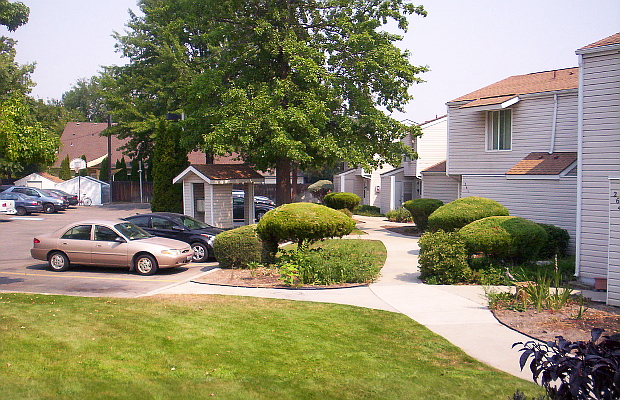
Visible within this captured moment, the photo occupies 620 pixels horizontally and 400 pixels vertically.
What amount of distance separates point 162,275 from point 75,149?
47.8 metres

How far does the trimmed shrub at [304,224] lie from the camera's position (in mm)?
14055

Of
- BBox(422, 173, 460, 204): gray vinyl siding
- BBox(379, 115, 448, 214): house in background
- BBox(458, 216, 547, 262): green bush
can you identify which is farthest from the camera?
BBox(379, 115, 448, 214): house in background

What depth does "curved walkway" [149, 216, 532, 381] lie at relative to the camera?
7.91 m

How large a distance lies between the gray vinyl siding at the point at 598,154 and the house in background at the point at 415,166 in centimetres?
1743

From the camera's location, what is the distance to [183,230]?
17234 mm

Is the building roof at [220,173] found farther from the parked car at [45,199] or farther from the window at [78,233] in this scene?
the parked car at [45,199]

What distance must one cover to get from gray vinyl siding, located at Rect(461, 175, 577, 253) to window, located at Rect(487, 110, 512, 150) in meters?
1.60

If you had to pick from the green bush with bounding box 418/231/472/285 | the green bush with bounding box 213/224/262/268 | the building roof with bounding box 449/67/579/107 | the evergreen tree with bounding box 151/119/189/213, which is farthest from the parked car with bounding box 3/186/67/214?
the green bush with bounding box 418/231/472/285

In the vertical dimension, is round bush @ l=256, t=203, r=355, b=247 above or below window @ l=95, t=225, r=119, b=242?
above

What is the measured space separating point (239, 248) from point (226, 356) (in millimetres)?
7774

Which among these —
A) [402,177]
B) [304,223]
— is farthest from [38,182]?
[304,223]

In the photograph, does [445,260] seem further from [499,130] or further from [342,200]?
[342,200]

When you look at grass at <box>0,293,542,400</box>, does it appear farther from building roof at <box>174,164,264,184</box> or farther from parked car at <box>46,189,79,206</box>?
parked car at <box>46,189,79,206</box>

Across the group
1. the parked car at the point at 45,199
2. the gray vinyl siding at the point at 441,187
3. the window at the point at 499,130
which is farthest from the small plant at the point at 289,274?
the parked car at the point at 45,199
